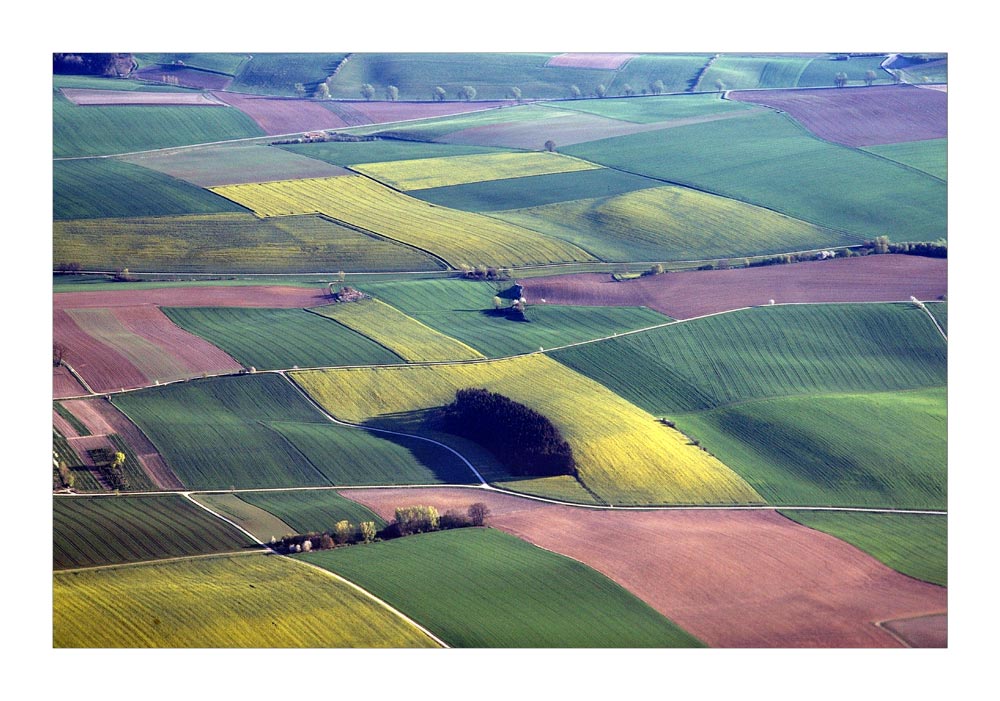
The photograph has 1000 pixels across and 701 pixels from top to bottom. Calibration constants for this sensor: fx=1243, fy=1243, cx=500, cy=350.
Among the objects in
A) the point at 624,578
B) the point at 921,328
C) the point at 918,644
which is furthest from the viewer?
the point at 921,328

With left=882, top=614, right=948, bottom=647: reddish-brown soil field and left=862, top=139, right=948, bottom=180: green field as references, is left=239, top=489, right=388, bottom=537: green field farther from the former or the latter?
left=862, top=139, right=948, bottom=180: green field

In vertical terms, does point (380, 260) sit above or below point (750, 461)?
above

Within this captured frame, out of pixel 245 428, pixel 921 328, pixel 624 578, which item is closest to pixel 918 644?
pixel 624 578

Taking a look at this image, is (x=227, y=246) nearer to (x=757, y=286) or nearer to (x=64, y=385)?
(x=64, y=385)

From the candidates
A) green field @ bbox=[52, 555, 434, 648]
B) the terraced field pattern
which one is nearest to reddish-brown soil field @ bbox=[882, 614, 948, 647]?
the terraced field pattern

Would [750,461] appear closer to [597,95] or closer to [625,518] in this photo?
[625,518]

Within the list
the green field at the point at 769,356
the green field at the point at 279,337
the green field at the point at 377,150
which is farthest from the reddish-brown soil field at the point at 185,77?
the green field at the point at 769,356

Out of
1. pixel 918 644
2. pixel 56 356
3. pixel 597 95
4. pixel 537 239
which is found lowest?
pixel 918 644
